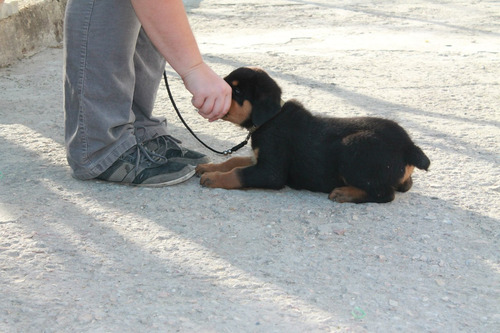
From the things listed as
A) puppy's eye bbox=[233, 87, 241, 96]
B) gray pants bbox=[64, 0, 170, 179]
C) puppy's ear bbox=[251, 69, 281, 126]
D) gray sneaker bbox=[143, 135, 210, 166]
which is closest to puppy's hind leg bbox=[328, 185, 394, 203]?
puppy's ear bbox=[251, 69, 281, 126]

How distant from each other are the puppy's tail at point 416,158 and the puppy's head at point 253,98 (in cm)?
66

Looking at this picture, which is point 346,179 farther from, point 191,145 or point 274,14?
point 274,14

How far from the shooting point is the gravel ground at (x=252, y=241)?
7.34 feet

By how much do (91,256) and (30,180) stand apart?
91 centimetres

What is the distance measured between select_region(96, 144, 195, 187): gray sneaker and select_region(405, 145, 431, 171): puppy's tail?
42.5 inches

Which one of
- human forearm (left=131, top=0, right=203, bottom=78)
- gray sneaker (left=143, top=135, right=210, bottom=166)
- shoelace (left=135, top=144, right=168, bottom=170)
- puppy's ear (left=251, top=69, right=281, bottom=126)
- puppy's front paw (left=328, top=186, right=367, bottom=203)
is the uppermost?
human forearm (left=131, top=0, right=203, bottom=78)

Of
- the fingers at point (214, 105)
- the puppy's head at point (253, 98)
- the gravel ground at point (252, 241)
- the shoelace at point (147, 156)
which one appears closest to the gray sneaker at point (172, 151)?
the shoelace at point (147, 156)

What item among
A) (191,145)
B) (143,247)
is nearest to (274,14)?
(191,145)

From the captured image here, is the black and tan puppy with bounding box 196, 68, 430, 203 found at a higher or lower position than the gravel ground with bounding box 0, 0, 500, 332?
higher

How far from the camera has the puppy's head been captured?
323cm

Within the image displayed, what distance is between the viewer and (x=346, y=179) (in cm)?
318

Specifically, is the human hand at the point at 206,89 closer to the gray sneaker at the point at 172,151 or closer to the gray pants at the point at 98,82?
the gray pants at the point at 98,82

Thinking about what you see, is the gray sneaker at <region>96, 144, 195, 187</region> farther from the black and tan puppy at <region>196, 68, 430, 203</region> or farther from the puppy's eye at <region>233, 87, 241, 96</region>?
the puppy's eye at <region>233, 87, 241, 96</region>

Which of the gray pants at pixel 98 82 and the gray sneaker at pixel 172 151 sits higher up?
the gray pants at pixel 98 82
